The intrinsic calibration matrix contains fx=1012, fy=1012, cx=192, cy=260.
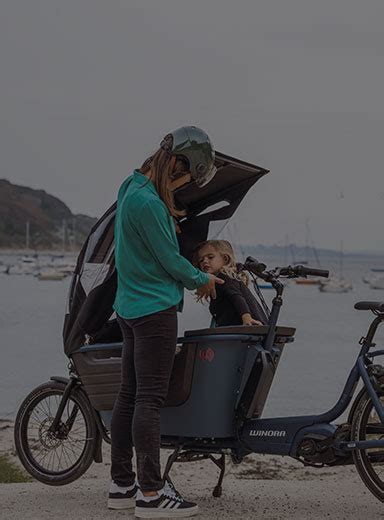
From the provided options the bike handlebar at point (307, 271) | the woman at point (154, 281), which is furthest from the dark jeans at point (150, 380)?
the bike handlebar at point (307, 271)

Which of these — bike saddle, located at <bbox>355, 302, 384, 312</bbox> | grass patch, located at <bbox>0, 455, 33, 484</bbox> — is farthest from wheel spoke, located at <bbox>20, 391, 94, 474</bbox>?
grass patch, located at <bbox>0, 455, 33, 484</bbox>

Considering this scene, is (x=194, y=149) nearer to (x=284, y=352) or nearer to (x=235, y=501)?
(x=235, y=501)

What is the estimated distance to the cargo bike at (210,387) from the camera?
5.12 metres

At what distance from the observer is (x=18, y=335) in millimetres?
35562

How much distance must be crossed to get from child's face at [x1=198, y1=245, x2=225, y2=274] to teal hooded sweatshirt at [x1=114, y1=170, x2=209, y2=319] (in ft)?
1.24

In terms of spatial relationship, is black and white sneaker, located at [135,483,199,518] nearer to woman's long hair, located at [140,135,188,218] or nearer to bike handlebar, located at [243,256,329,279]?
bike handlebar, located at [243,256,329,279]

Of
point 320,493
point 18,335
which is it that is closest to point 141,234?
point 320,493

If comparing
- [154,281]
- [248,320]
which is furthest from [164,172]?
[248,320]

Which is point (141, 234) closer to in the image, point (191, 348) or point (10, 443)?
point (191, 348)

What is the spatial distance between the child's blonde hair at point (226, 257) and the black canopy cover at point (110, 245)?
141 mm

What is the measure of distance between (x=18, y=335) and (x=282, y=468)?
2793 cm

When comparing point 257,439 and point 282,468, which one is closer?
point 257,439

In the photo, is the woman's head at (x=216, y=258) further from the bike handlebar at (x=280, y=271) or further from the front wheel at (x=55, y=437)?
the front wheel at (x=55, y=437)

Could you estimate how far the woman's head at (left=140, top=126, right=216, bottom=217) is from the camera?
502 cm
